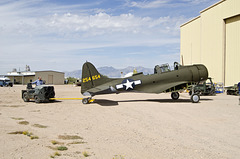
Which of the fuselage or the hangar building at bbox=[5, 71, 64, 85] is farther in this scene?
the hangar building at bbox=[5, 71, 64, 85]

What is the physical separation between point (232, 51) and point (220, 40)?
9.83 ft

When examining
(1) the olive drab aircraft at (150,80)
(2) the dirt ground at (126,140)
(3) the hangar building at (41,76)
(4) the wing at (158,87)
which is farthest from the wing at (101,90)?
Answer: (3) the hangar building at (41,76)

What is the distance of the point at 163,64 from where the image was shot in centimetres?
1741

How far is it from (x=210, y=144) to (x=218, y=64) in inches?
1202

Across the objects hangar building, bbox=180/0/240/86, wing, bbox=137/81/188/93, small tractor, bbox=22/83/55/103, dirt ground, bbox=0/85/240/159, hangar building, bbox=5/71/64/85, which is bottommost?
dirt ground, bbox=0/85/240/159

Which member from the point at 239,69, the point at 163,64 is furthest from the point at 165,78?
the point at 239,69

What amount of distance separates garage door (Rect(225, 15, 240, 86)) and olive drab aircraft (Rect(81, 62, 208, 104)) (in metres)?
16.1

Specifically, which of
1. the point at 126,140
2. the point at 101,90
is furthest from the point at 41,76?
the point at 126,140

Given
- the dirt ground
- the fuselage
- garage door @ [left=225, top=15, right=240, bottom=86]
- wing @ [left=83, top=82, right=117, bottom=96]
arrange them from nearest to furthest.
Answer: the dirt ground, wing @ [left=83, top=82, right=117, bottom=96], the fuselage, garage door @ [left=225, top=15, right=240, bottom=86]

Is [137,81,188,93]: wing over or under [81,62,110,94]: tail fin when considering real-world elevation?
under

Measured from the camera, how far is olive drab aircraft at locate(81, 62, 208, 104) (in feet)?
53.1

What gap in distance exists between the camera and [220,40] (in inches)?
1287

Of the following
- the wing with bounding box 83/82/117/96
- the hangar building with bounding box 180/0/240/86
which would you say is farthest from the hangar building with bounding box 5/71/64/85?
the wing with bounding box 83/82/117/96

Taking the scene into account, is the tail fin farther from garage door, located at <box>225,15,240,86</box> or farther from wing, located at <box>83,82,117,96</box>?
garage door, located at <box>225,15,240,86</box>
